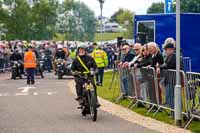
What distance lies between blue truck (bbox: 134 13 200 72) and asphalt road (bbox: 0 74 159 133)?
169 inches

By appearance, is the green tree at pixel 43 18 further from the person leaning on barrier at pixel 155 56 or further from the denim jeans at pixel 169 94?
the denim jeans at pixel 169 94

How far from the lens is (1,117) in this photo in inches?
624

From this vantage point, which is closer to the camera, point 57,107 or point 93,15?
point 57,107

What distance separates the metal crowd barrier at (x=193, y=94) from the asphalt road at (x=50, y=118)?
1135mm

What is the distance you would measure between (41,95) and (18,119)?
7.48m

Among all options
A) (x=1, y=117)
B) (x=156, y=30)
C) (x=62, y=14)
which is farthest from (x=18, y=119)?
(x=62, y=14)

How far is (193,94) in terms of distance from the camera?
1362 centimetres

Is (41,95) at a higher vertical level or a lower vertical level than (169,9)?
lower

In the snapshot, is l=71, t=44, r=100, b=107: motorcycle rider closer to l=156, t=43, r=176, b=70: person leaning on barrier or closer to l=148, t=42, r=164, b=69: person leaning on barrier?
l=148, t=42, r=164, b=69: person leaning on barrier

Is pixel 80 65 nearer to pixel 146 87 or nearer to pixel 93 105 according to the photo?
pixel 93 105

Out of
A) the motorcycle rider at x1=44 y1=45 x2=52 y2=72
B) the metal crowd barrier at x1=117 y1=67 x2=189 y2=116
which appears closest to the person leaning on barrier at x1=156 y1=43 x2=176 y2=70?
the metal crowd barrier at x1=117 y1=67 x2=189 y2=116

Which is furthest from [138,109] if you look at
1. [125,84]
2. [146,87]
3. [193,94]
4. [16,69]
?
[16,69]

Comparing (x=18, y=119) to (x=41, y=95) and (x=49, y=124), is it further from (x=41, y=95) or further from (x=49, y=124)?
(x=41, y=95)

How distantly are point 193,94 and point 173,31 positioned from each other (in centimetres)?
1063
